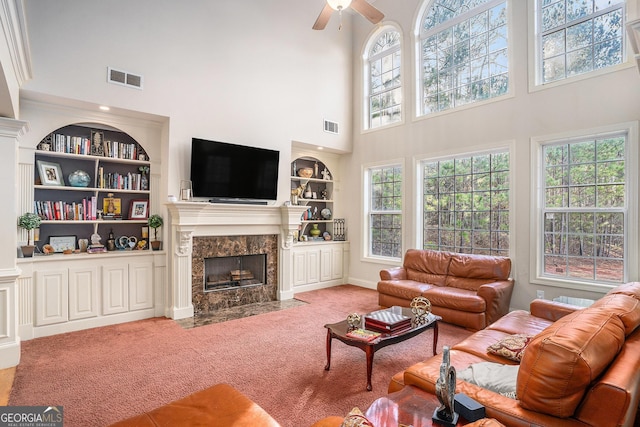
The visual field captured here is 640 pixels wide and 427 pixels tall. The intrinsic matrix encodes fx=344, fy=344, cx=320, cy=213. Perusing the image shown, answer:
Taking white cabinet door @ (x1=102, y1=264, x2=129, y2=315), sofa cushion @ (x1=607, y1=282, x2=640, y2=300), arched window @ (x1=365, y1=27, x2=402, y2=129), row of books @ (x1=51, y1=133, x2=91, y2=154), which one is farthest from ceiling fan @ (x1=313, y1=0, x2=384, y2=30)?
white cabinet door @ (x1=102, y1=264, x2=129, y2=315)

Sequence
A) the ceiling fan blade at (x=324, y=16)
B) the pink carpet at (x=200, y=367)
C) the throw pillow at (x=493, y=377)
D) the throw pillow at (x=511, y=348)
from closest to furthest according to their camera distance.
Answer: the throw pillow at (x=493, y=377), the throw pillow at (x=511, y=348), the pink carpet at (x=200, y=367), the ceiling fan blade at (x=324, y=16)

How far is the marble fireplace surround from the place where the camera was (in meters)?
4.55

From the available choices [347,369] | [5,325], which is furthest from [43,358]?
[347,369]

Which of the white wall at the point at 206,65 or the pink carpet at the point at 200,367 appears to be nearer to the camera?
the pink carpet at the point at 200,367

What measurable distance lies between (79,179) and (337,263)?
4353mm

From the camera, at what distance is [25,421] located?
1671 mm

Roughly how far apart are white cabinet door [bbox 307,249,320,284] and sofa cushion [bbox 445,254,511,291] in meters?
2.39

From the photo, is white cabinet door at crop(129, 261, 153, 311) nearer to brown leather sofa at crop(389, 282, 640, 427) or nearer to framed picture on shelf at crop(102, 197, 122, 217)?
framed picture on shelf at crop(102, 197, 122, 217)

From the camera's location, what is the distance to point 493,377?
184 cm

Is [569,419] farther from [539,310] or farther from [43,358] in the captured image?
[43,358]

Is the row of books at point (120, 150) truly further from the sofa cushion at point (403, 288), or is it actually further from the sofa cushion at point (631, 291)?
the sofa cushion at point (631, 291)

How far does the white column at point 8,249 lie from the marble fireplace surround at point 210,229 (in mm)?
1580

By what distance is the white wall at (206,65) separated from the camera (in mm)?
3863

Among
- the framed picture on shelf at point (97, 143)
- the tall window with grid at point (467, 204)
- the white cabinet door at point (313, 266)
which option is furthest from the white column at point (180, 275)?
the tall window with grid at point (467, 204)
